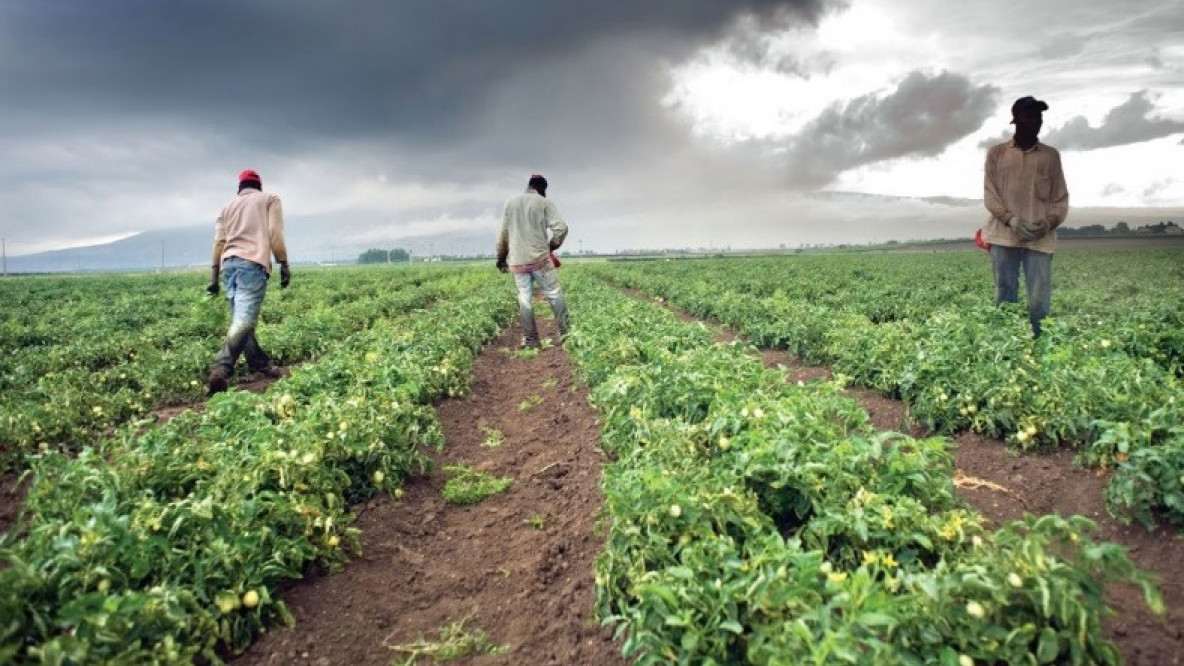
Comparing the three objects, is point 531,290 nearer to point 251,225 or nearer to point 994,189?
point 251,225

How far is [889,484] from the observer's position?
3016 millimetres

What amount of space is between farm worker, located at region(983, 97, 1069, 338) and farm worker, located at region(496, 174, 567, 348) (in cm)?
561

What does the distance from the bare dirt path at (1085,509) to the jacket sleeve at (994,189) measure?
292 centimetres

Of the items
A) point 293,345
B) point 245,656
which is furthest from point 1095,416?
point 293,345

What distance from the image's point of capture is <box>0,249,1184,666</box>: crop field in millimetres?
2172

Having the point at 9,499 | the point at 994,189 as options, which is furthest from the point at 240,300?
the point at 994,189

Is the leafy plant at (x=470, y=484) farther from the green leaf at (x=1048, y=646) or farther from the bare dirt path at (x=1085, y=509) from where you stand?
the green leaf at (x=1048, y=646)

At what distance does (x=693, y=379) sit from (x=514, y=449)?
6.31ft

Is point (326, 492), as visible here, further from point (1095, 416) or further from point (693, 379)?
point (1095, 416)

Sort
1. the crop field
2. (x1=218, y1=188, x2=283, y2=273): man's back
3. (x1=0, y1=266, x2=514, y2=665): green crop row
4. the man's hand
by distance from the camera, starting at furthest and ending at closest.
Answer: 1. the man's hand
2. (x1=218, y1=188, x2=283, y2=273): man's back
3. (x1=0, y1=266, x2=514, y2=665): green crop row
4. the crop field

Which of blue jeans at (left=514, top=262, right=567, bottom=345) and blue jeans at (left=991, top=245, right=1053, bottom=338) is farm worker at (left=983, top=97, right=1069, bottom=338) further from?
blue jeans at (left=514, top=262, right=567, bottom=345)

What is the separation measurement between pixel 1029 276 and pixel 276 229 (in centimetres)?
900

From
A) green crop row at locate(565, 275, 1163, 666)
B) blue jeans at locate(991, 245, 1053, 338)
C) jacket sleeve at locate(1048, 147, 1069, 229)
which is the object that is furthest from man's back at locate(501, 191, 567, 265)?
jacket sleeve at locate(1048, 147, 1069, 229)

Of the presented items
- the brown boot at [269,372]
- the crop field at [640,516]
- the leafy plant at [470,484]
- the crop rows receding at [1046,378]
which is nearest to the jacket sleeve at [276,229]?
the brown boot at [269,372]
